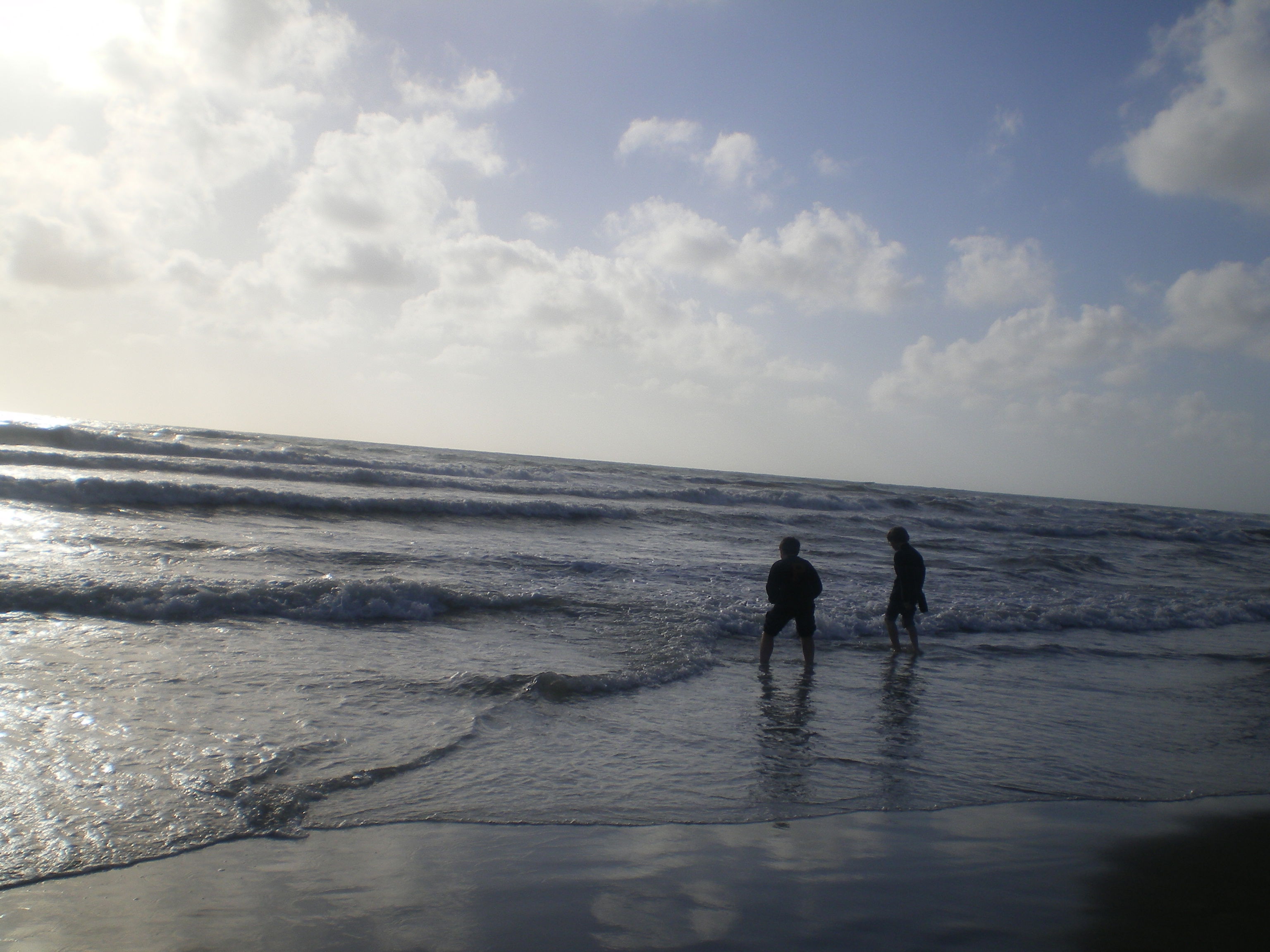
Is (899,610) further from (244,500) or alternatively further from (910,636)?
(244,500)

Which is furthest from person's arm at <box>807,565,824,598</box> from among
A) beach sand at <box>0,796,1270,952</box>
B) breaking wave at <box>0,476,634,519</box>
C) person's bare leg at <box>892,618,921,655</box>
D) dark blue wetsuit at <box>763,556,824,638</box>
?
breaking wave at <box>0,476,634,519</box>

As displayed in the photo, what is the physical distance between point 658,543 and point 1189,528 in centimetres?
3273

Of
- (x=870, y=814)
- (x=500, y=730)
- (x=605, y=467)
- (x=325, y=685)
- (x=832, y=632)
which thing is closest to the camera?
(x=870, y=814)

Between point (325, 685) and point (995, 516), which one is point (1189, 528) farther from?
point (325, 685)

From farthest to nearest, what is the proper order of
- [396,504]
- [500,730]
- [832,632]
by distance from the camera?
[396,504] < [832,632] < [500,730]

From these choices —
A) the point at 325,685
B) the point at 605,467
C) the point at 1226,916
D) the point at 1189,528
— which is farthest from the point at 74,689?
the point at 605,467

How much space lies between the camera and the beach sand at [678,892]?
9.46 feet

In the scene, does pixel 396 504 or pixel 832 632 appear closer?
pixel 832 632

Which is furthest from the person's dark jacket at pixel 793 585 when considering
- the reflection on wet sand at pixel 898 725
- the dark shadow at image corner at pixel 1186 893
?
the dark shadow at image corner at pixel 1186 893

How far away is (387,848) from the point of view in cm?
355

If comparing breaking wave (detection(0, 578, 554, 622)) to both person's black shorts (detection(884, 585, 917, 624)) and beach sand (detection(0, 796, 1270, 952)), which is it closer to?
person's black shorts (detection(884, 585, 917, 624))

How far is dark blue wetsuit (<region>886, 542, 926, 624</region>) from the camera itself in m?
9.22

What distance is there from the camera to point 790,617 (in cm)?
789

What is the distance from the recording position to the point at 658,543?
18.1m
